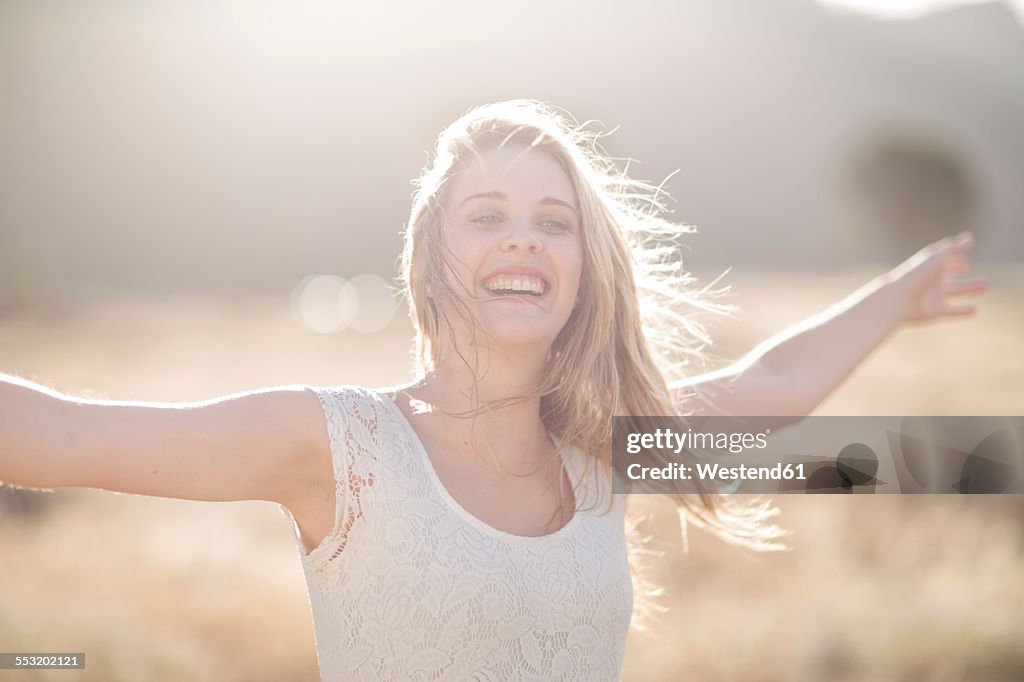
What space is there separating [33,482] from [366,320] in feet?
104

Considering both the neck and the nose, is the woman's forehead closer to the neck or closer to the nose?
the nose

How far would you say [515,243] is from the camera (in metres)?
2.69

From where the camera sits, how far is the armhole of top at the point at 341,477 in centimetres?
233

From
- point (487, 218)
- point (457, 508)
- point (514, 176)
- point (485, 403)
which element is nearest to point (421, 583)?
point (457, 508)

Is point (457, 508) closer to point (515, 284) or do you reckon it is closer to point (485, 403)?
point (485, 403)

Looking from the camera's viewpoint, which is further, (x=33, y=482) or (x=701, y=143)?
(x=701, y=143)

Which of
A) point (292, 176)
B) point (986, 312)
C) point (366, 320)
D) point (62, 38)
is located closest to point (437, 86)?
point (292, 176)

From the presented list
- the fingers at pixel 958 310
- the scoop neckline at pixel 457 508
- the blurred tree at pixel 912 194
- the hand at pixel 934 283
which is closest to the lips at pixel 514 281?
the scoop neckline at pixel 457 508

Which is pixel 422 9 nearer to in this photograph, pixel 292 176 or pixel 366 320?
pixel 292 176

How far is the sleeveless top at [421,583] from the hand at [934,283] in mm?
2048

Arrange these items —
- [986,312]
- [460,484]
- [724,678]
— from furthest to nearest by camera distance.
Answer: [986,312] < [724,678] < [460,484]

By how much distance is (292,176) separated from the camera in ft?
240

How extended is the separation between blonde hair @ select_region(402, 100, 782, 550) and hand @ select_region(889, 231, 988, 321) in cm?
114

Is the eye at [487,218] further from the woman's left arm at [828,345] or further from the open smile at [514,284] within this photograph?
the woman's left arm at [828,345]
